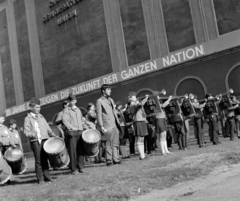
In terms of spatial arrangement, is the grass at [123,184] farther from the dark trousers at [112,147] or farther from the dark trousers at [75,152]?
the dark trousers at [112,147]

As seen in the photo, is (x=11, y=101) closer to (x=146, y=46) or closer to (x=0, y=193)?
(x=146, y=46)

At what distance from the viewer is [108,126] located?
9055 millimetres

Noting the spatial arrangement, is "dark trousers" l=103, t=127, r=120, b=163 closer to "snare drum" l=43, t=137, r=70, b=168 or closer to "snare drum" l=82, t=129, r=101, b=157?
"snare drum" l=82, t=129, r=101, b=157

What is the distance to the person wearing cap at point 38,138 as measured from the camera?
764cm

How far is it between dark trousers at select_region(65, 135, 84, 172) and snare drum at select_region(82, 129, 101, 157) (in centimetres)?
18

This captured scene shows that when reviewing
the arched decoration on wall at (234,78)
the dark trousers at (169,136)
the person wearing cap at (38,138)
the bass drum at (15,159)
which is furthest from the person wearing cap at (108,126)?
the arched decoration on wall at (234,78)

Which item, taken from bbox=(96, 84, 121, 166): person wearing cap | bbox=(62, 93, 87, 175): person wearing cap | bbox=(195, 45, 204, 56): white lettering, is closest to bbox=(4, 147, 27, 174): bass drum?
bbox=(62, 93, 87, 175): person wearing cap

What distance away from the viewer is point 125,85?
2455 centimetres

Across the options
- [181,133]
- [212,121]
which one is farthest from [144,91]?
[181,133]

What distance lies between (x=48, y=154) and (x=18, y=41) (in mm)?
28492

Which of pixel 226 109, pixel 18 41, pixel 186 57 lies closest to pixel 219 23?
pixel 186 57

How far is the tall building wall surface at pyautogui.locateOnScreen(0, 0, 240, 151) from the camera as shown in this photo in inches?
807

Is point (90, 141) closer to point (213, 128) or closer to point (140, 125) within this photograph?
point (140, 125)

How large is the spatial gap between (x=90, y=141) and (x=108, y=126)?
1.00 m
